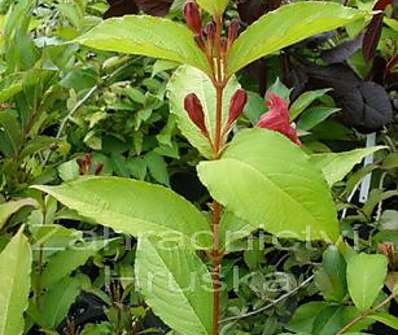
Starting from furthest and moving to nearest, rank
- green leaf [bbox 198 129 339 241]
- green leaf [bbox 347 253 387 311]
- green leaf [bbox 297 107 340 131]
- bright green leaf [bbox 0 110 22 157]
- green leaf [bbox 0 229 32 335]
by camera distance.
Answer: green leaf [bbox 297 107 340 131], bright green leaf [bbox 0 110 22 157], green leaf [bbox 347 253 387 311], green leaf [bbox 0 229 32 335], green leaf [bbox 198 129 339 241]

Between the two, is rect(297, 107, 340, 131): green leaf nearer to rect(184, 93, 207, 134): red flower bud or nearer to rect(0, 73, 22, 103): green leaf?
rect(0, 73, 22, 103): green leaf

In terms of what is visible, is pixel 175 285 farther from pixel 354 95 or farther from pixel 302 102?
pixel 354 95

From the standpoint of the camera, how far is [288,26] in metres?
0.54

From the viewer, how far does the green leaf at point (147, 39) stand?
547 millimetres

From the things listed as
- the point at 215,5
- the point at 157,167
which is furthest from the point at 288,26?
the point at 157,167

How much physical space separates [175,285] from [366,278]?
0.21m

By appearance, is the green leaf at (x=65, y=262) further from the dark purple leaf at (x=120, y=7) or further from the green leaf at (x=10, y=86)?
the dark purple leaf at (x=120, y=7)

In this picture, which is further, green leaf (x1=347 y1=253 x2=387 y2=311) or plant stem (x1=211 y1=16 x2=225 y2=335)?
green leaf (x1=347 y1=253 x2=387 y2=311)

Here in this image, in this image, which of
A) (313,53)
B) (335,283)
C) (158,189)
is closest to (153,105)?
(313,53)

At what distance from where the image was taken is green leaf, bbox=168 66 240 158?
65 centimetres

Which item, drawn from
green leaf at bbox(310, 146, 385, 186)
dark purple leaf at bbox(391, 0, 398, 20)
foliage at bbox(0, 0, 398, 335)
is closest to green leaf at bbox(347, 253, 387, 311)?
foliage at bbox(0, 0, 398, 335)

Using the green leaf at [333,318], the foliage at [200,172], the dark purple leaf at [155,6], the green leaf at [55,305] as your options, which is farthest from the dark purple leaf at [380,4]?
the green leaf at [55,305]

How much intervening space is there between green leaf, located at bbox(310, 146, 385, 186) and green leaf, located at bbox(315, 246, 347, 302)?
176 mm

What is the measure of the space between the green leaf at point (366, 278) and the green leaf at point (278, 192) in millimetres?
225
